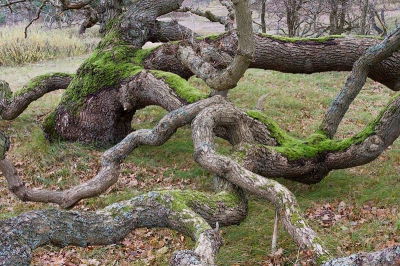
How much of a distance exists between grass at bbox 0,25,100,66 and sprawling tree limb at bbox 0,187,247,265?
17492 millimetres

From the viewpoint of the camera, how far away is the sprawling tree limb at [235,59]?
4.17 metres

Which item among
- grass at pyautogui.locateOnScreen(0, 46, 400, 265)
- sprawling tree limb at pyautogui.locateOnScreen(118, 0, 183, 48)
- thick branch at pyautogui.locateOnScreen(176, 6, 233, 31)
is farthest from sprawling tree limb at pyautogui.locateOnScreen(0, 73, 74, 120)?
thick branch at pyautogui.locateOnScreen(176, 6, 233, 31)

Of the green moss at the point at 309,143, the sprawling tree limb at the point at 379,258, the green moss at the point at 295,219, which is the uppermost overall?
the sprawling tree limb at the point at 379,258

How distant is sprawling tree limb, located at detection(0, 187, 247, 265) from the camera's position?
288cm

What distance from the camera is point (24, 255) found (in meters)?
2.87

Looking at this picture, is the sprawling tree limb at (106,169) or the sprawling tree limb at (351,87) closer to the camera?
the sprawling tree limb at (106,169)

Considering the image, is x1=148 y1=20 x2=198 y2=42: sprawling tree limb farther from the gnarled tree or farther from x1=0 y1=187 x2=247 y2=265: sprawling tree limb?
x1=0 y1=187 x2=247 y2=265: sprawling tree limb

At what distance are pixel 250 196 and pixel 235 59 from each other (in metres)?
2.17

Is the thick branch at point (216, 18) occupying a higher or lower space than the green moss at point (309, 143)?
higher

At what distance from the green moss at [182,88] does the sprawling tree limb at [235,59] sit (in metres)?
0.62

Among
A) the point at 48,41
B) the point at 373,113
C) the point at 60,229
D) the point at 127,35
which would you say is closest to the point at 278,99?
the point at 373,113

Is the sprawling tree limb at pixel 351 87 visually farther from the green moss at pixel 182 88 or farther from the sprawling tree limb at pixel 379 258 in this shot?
the sprawling tree limb at pixel 379 258

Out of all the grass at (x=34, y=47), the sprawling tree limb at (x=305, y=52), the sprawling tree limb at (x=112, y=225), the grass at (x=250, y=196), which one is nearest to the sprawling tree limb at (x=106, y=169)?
the grass at (x=250, y=196)

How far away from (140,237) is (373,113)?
7.27m
